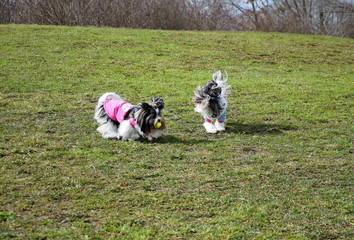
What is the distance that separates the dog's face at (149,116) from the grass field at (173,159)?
34cm

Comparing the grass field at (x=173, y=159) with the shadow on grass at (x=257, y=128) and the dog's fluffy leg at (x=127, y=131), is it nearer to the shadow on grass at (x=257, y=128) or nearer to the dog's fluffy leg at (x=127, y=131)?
the shadow on grass at (x=257, y=128)

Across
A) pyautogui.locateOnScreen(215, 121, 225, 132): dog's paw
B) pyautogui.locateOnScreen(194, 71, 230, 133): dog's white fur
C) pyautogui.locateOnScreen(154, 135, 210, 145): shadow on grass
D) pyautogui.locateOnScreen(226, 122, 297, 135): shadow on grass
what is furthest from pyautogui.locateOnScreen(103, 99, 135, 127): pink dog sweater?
pyautogui.locateOnScreen(226, 122, 297, 135): shadow on grass

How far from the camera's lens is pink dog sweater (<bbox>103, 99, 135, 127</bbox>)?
7504 mm

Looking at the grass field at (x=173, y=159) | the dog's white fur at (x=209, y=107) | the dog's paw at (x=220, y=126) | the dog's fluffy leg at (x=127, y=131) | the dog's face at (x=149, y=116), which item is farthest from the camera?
the dog's paw at (x=220, y=126)

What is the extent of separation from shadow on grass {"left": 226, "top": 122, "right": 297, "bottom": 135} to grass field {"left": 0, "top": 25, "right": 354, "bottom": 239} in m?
0.04

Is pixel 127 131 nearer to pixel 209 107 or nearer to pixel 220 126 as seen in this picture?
pixel 209 107

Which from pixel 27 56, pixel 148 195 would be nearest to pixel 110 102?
pixel 148 195

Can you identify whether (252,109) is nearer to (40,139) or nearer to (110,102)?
(110,102)

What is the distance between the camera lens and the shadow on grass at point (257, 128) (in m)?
8.51

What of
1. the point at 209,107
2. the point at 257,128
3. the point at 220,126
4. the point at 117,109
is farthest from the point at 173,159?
the point at 257,128

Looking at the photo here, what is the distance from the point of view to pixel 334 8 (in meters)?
32.8

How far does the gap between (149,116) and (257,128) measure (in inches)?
99.6

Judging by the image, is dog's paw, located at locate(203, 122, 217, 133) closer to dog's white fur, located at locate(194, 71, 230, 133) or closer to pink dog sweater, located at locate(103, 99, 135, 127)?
dog's white fur, located at locate(194, 71, 230, 133)

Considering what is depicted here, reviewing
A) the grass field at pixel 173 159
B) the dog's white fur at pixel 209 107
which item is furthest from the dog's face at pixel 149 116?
the dog's white fur at pixel 209 107
